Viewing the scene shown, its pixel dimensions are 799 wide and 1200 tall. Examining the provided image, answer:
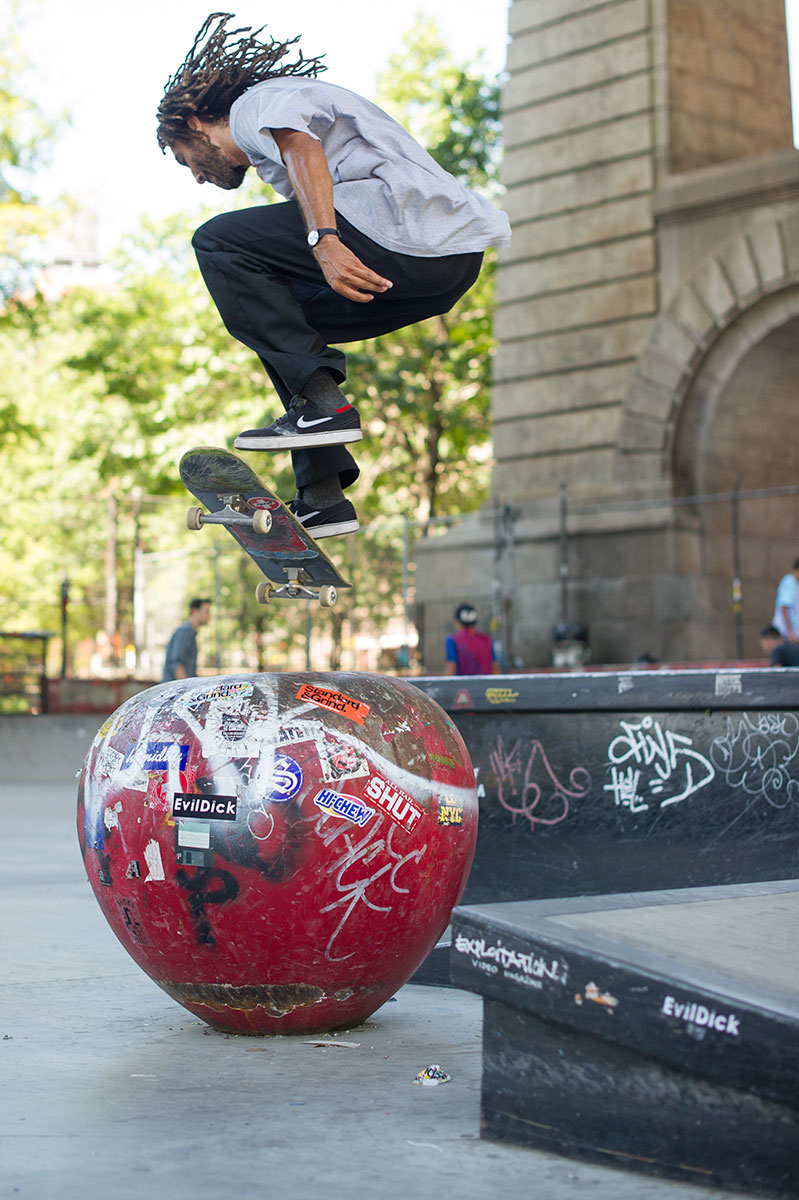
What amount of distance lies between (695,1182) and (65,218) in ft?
62.3

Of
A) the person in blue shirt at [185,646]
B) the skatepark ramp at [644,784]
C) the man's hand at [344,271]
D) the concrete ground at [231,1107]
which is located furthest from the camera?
the person in blue shirt at [185,646]

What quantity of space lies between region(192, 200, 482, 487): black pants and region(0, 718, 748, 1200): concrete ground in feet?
6.96

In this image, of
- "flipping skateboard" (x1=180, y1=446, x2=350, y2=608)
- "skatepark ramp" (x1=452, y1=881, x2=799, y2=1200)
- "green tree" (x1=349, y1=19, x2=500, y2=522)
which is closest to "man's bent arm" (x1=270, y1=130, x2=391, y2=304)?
"flipping skateboard" (x1=180, y1=446, x2=350, y2=608)

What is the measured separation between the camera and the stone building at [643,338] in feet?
57.6

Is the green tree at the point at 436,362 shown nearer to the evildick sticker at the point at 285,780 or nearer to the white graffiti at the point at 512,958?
the evildick sticker at the point at 285,780

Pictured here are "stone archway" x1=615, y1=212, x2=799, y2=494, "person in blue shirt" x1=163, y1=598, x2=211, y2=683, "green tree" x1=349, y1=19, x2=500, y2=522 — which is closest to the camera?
"person in blue shirt" x1=163, y1=598, x2=211, y2=683

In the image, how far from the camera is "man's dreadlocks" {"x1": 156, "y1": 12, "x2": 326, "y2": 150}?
14.4 feet

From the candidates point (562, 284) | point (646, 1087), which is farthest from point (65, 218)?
point (646, 1087)

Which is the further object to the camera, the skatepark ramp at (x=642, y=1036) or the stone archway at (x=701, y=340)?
the stone archway at (x=701, y=340)

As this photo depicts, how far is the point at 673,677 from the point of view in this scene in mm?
5715

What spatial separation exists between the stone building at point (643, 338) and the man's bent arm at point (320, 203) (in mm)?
13727

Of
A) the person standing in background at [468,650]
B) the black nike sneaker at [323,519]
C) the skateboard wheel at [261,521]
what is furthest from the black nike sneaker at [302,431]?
the person standing in background at [468,650]

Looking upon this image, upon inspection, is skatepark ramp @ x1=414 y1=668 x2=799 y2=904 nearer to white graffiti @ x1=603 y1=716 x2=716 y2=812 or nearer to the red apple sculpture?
white graffiti @ x1=603 y1=716 x2=716 y2=812

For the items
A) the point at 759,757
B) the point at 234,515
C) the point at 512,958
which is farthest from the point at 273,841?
the point at 759,757
